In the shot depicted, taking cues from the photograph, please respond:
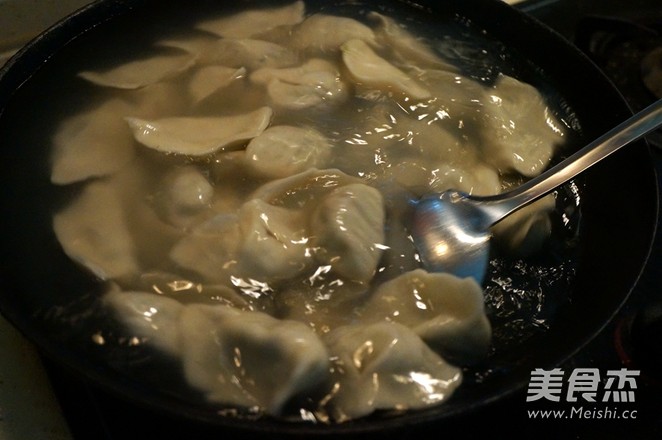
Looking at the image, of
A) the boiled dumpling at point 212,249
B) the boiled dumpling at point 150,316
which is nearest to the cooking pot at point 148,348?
the boiled dumpling at point 150,316

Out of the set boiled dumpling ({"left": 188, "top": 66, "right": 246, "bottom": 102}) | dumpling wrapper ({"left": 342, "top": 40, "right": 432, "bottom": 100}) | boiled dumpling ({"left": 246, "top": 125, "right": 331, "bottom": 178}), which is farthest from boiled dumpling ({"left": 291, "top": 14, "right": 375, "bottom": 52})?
boiled dumpling ({"left": 246, "top": 125, "right": 331, "bottom": 178})

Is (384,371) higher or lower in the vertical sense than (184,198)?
lower

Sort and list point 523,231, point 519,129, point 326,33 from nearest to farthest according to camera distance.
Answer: point 523,231 → point 519,129 → point 326,33

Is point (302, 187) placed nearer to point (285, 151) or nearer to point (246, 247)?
point (285, 151)

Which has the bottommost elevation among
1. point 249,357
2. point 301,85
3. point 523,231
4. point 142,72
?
point 523,231

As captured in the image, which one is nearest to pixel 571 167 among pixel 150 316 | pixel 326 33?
pixel 326 33

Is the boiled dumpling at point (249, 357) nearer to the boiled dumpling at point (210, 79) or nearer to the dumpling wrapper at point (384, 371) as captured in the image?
the dumpling wrapper at point (384, 371)
